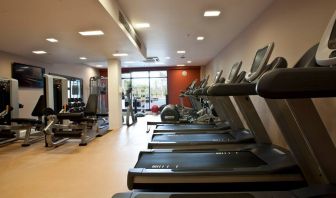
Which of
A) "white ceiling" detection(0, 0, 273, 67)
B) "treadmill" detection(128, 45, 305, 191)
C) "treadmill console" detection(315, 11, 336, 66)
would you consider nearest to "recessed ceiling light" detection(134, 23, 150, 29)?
"white ceiling" detection(0, 0, 273, 67)

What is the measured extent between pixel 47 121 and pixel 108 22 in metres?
2.85

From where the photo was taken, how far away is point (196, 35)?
6.47 meters

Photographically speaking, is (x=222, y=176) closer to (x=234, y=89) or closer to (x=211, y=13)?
(x=234, y=89)

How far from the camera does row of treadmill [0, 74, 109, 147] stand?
5.50m

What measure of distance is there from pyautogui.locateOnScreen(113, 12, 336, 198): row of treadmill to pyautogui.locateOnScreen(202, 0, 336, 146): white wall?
66 cm

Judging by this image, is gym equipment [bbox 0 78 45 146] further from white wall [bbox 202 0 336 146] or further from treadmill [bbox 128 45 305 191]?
white wall [bbox 202 0 336 146]

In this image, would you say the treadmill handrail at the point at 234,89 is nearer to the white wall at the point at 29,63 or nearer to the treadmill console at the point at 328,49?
the treadmill console at the point at 328,49

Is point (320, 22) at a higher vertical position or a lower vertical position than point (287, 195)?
higher

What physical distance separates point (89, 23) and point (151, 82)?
1004 cm

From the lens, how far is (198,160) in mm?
2537

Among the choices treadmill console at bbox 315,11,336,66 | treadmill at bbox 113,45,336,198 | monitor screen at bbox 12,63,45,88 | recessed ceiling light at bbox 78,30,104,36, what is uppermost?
recessed ceiling light at bbox 78,30,104,36

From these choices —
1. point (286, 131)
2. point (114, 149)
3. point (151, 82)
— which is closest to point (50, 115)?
point (114, 149)

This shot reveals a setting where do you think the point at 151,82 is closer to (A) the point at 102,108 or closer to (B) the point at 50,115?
(A) the point at 102,108

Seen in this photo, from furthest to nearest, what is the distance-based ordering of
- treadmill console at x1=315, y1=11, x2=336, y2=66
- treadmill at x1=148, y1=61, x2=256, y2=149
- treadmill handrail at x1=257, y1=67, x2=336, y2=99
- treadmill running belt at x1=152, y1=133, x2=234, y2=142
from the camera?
treadmill running belt at x1=152, y1=133, x2=234, y2=142 → treadmill at x1=148, y1=61, x2=256, y2=149 → treadmill console at x1=315, y1=11, x2=336, y2=66 → treadmill handrail at x1=257, y1=67, x2=336, y2=99
